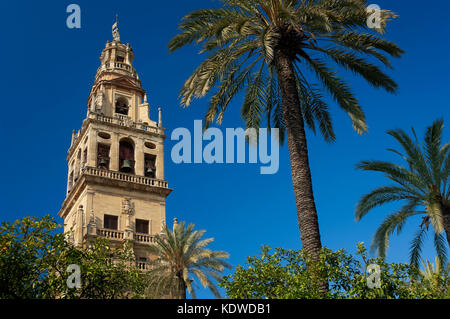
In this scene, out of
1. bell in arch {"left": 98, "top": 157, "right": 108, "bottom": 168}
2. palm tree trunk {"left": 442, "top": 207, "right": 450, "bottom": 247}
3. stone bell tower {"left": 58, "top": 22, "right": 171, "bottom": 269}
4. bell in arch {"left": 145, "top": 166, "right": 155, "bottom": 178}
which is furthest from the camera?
bell in arch {"left": 145, "top": 166, "right": 155, "bottom": 178}

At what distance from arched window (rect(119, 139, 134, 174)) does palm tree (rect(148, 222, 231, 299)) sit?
1014cm

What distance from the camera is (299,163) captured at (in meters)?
17.2

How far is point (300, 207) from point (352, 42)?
Answer: 6.20 metres

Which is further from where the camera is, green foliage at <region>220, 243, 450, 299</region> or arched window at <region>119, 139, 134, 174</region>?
arched window at <region>119, 139, 134, 174</region>

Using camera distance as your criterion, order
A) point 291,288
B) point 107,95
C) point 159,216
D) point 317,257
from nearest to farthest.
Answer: point 291,288, point 317,257, point 159,216, point 107,95

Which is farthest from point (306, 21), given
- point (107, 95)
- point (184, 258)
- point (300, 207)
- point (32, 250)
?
point (107, 95)

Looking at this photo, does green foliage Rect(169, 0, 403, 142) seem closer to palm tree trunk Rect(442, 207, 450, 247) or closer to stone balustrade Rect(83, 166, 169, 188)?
palm tree trunk Rect(442, 207, 450, 247)

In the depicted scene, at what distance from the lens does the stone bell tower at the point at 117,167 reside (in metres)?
38.1

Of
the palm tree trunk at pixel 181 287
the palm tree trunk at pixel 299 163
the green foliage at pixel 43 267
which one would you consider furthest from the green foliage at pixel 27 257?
the palm tree trunk at pixel 181 287

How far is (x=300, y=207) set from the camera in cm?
1647

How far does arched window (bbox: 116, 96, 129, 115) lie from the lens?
45.5m

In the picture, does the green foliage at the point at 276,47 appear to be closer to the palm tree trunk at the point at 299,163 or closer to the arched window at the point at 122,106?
the palm tree trunk at the point at 299,163

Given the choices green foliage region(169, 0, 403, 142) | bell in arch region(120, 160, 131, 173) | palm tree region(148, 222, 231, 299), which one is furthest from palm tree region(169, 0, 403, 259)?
bell in arch region(120, 160, 131, 173)
